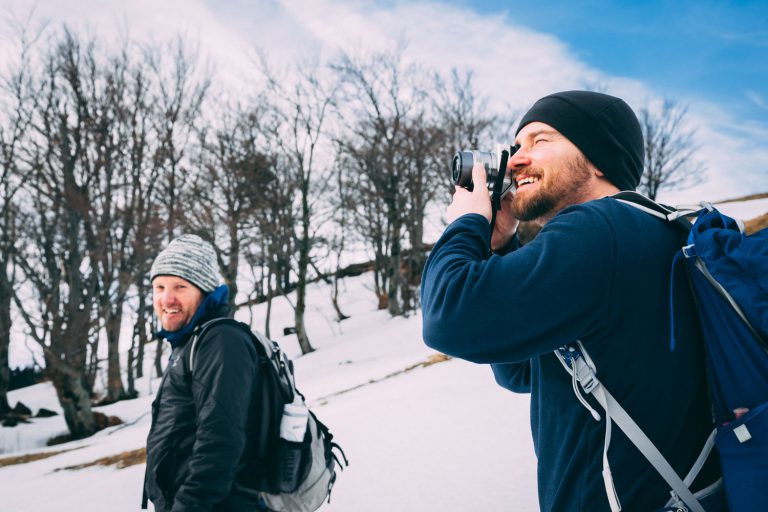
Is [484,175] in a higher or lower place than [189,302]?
higher

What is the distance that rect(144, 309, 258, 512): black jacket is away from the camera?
1.92m

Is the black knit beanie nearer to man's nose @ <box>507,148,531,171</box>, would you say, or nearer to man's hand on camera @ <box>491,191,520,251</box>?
man's nose @ <box>507,148,531,171</box>

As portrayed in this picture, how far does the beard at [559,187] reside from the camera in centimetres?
128

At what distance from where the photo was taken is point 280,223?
19.2 meters

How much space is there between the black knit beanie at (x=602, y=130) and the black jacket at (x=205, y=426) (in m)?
1.55

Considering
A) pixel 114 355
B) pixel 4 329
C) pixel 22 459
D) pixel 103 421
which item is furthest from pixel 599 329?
pixel 114 355

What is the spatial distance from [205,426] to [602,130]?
1792 mm

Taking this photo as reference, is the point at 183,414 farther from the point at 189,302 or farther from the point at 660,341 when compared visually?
the point at 660,341

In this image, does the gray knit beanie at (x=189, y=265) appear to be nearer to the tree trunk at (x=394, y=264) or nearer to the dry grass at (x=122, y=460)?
the dry grass at (x=122, y=460)

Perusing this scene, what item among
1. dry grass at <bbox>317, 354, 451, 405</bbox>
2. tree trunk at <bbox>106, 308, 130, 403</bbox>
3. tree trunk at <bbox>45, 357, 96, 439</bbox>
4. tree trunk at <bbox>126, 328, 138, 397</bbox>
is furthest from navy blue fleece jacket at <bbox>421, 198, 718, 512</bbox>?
tree trunk at <bbox>126, 328, 138, 397</bbox>

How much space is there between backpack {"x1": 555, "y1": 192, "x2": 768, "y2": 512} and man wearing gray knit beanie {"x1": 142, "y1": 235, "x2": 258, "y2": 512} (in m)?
1.47

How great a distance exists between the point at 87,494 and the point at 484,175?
21.0 ft

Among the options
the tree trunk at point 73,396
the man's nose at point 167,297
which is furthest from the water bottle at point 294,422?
the tree trunk at point 73,396

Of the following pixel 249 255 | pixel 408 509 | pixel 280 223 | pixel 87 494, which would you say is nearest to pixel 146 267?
pixel 249 255
